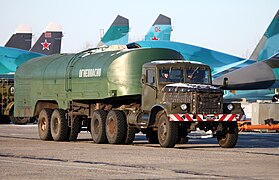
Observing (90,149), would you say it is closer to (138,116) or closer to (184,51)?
(138,116)

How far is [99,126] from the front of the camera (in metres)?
25.5

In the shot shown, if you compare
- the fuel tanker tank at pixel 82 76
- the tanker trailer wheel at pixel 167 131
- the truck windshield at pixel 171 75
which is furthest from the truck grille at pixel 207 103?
the fuel tanker tank at pixel 82 76

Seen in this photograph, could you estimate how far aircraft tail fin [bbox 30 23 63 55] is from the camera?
79188 millimetres

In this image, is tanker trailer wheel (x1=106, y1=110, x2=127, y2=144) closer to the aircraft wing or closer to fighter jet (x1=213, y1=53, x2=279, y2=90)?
fighter jet (x1=213, y1=53, x2=279, y2=90)

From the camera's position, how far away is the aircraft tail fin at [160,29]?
8112 centimetres

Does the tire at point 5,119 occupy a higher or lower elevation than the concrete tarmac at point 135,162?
higher

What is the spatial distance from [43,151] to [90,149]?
1481 millimetres

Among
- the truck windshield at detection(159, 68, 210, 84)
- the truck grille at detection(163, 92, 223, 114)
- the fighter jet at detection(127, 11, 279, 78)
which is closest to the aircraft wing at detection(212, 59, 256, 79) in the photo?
the fighter jet at detection(127, 11, 279, 78)

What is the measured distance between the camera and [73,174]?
1474 centimetres

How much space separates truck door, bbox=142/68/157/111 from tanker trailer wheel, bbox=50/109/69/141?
385 cm

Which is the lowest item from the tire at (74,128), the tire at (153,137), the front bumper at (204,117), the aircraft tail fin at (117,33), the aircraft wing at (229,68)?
the tire at (153,137)

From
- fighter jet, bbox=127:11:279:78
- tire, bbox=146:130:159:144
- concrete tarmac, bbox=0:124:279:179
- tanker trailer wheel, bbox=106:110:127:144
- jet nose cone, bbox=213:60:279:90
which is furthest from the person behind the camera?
fighter jet, bbox=127:11:279:78

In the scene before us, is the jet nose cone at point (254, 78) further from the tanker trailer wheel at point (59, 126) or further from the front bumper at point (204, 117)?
the front bumper at point (204, 117)

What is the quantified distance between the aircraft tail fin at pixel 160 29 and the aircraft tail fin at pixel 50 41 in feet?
28.3
